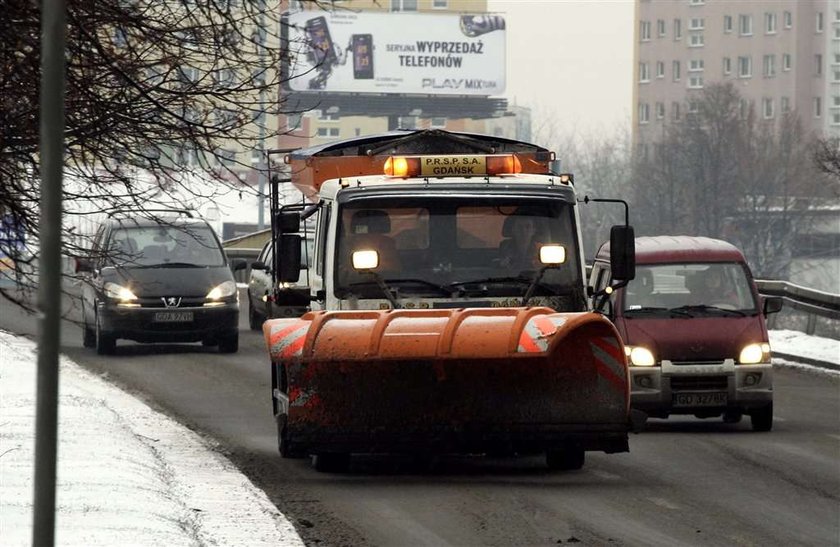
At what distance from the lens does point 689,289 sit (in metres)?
18.3

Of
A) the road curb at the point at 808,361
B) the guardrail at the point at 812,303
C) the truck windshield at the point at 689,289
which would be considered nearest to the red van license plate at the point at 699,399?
the truck windshield at the point at 689,289

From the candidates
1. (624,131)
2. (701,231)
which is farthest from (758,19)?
(701,231)

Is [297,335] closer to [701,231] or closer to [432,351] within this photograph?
[432,351]

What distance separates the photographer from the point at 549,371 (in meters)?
13.4

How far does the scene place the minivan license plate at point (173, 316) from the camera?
25953 mm

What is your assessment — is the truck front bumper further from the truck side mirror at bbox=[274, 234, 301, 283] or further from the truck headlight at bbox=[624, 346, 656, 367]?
the truck side mirror at bbox=[274, 234, 301, 283]

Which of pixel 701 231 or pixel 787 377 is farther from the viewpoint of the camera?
pixel 701 231

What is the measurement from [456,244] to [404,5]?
494 ft

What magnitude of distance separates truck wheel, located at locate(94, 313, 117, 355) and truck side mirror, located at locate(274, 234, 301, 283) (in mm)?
11896

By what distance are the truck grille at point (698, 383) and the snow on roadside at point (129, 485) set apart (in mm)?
4386

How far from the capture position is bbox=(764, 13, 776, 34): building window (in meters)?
154

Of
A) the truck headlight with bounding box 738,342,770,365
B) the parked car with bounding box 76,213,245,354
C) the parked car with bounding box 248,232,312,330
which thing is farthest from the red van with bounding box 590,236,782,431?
the parked car with bounding box 76,213,245,354

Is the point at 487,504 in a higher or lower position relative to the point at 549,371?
lower

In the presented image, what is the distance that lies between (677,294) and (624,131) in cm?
14137
